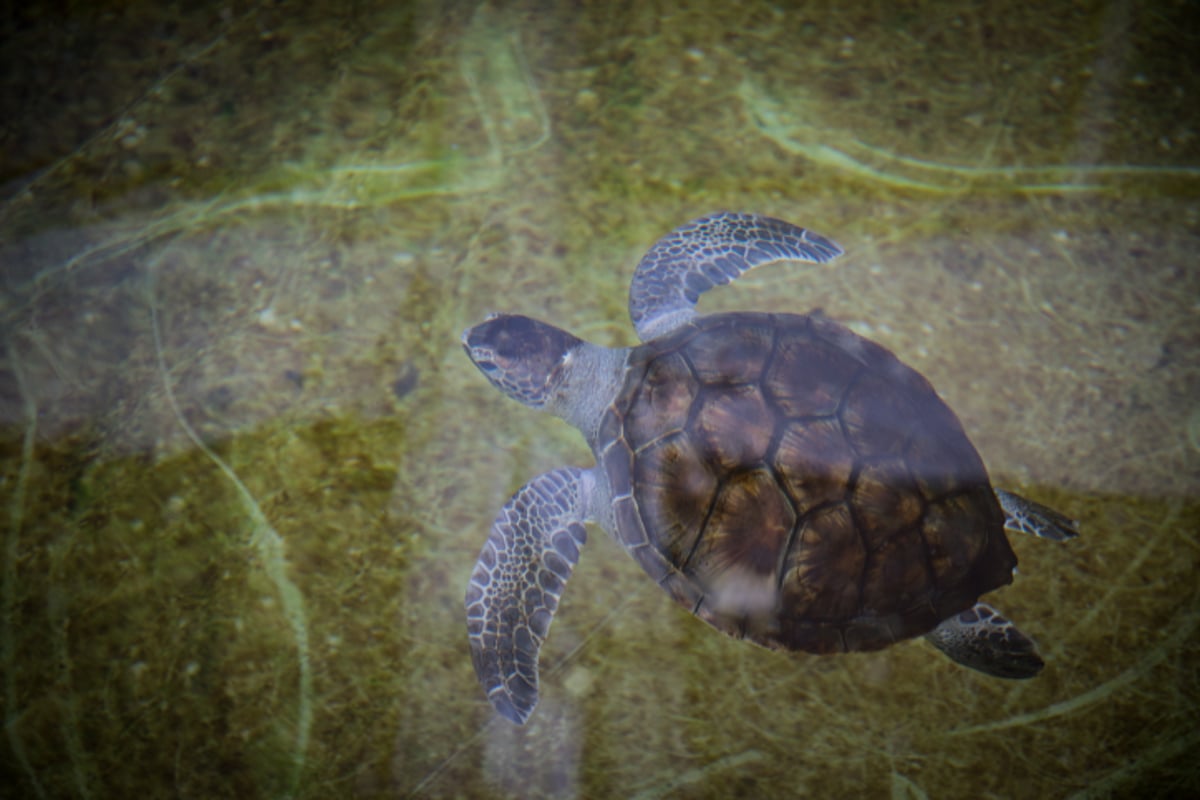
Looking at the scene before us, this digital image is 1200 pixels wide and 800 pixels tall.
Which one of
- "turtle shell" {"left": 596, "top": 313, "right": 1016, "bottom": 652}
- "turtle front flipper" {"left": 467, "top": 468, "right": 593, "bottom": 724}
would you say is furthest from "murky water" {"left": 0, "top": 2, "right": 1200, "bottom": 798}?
"turtle shell" {"left": 596, "top": 313, "right": 1016, "bottom": 652}

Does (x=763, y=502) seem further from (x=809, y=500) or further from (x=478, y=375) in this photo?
(x=478, y=375)

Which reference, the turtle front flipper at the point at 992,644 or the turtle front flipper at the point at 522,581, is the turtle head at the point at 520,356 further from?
the turtle front flipper at the point at 992,644

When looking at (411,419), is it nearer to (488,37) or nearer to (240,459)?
(240,459)

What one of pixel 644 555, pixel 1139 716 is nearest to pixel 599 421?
pixel 644 555

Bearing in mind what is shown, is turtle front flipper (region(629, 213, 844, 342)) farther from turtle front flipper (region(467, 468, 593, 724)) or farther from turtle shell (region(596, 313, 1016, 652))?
turtle front flipper (region(467, 468, 593, 724))

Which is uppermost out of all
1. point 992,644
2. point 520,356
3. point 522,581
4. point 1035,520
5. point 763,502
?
point 520,356

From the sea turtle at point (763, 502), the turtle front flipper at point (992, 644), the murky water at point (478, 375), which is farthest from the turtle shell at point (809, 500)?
the murky water at point (478, 375)

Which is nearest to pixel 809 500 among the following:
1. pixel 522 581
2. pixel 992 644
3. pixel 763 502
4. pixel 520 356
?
pixel 763 502
